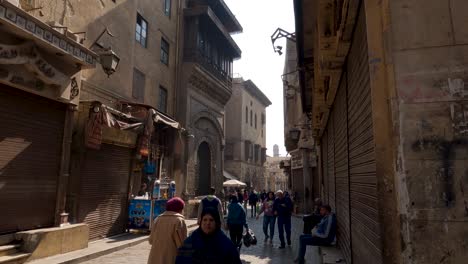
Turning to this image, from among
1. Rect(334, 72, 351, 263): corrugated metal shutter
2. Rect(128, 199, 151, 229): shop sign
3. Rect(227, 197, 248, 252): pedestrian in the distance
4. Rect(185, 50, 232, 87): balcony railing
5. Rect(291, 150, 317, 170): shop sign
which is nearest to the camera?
Rect(334, 72, 351, 263): corrugated metal shutter

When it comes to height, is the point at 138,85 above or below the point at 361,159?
above

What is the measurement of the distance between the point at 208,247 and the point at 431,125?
199 centimetres

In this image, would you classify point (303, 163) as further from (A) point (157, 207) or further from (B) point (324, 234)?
(B) point (324, 234)

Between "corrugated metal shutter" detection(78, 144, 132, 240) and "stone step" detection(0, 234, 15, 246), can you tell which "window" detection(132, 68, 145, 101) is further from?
"stone step" detection(0, 234, 15, 246)

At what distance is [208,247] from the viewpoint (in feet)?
9.27

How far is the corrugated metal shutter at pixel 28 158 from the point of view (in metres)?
7.21

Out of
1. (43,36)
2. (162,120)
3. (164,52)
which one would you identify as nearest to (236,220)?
(43,36)

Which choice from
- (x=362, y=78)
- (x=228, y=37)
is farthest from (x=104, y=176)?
(x=228, y=37)

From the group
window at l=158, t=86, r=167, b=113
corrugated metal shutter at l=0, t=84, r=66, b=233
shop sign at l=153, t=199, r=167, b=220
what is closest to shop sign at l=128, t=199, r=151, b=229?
shop sign at l=153, t=199, r=167, b=220

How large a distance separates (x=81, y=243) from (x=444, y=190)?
8536mm

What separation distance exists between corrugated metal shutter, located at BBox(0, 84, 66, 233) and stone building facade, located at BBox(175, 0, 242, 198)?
30.2 ft

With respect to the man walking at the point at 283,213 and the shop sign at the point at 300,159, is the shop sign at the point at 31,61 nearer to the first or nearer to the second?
the man walking at the point at 283,213

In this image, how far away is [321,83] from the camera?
8445mm

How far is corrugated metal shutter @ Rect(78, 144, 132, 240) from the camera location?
9.91 meters
